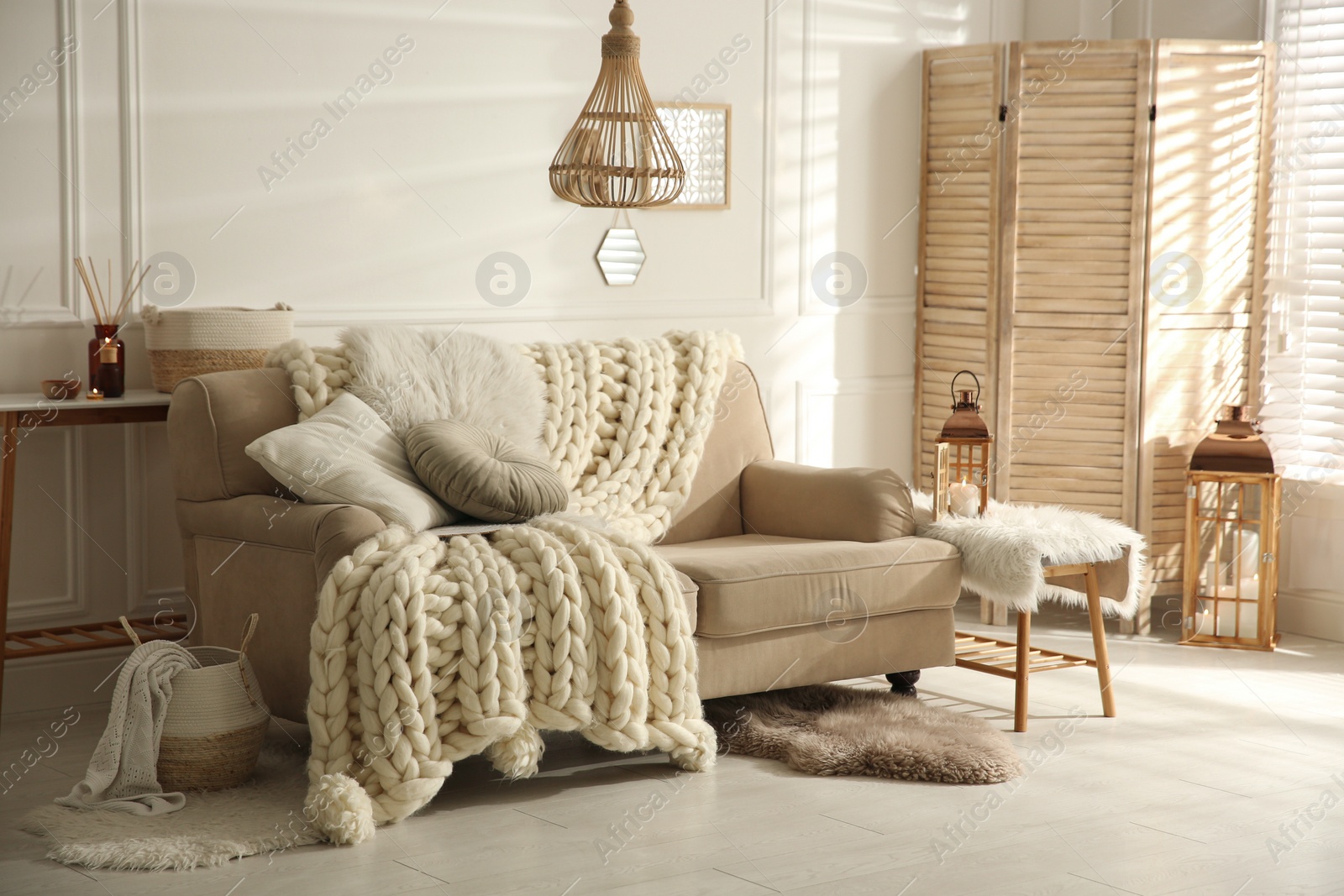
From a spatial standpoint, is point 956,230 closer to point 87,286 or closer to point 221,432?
point 221,432

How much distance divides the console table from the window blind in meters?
3.40

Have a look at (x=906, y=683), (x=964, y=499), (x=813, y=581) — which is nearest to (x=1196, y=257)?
(x=964, y=499)

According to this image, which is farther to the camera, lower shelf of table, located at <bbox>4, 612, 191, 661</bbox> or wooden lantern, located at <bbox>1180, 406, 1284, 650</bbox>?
wooden lantern, located at <bbox>1180, 406, 1284, 650</bbox>

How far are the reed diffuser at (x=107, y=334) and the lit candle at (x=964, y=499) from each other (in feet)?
6.90

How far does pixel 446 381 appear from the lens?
3.33 meters

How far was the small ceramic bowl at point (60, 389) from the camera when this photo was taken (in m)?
3.27

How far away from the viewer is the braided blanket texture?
264 centimetres

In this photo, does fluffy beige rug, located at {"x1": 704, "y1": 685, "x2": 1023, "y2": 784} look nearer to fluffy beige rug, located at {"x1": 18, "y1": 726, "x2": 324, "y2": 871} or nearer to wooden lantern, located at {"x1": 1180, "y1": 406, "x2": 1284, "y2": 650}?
fluffy beige rug, located at {"x1": 18, "y1": 726, "x2": 324, "y2": 871}

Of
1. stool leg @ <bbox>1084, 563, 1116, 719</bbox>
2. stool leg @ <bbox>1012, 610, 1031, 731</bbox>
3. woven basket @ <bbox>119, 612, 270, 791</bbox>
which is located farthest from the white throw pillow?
stool leg @ <bbox>1084, 563, 1116, 719</bbox>

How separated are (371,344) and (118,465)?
850 millimetres

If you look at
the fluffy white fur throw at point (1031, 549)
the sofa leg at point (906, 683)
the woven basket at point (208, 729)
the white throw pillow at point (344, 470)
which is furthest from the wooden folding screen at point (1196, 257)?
the woven basket at point (208, 729)

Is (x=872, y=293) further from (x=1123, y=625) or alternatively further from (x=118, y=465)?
(x=118, y=465)

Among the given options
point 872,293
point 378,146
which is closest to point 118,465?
point 378,146

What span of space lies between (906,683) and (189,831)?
1.82m
